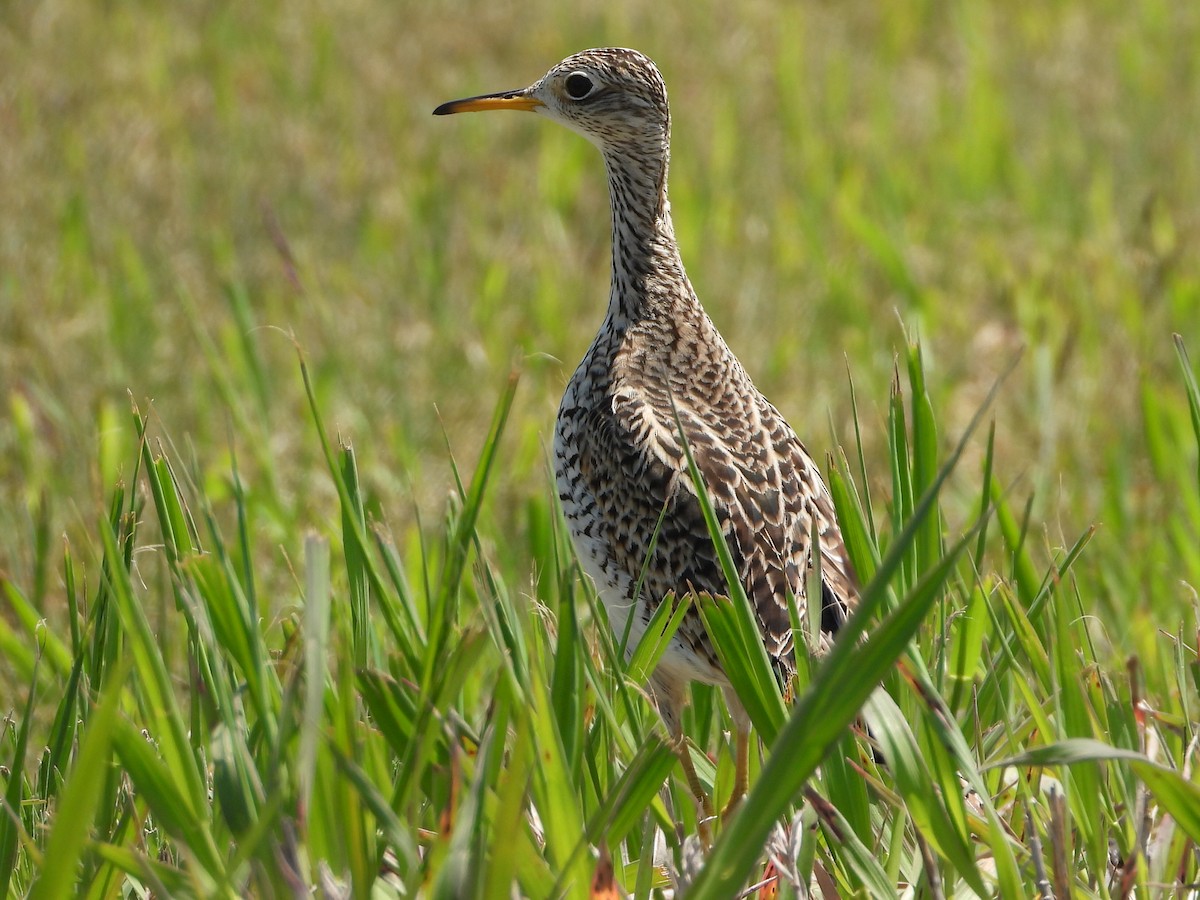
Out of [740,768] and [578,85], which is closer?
[740,768]

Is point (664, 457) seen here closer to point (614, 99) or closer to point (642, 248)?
point (642, 248)

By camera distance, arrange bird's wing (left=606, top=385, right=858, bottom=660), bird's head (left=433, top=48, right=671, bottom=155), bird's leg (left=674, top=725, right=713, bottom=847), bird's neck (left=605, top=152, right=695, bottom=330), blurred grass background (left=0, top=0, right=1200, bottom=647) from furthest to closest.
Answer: blurred grass background (left=0, top=0, right=1200, bottom=647) < bird's head (left=433, top=48, right=671, bottom=155) < bird's neck (left=605, top=152, right=695, bottom=330) < bird's wing (left=606, top=385, right=858, bottom=660) < bird's leg (left=674, top=725, right=713, bottom=847)

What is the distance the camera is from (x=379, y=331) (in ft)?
23.1

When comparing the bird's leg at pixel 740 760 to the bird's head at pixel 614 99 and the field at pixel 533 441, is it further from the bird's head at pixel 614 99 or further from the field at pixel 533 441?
the bird's head at pixel 614 99

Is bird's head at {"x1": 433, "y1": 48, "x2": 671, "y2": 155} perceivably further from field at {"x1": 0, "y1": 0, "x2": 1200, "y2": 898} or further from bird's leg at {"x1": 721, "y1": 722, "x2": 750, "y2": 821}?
bird's leg at {"x1": 721, "y1": 722, "x2": 750, "y2": 821}

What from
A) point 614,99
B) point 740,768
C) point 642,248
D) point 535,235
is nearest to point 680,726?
point 740,768

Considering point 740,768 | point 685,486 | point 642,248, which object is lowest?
point 740,768

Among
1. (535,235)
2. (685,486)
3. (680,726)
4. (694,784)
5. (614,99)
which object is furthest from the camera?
(535,235)

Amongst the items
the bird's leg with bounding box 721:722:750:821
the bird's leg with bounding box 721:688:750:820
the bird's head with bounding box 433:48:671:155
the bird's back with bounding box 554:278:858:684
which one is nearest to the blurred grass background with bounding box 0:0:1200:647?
the bird's back with bounding box 554:278:858:684

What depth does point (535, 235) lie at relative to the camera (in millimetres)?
8211

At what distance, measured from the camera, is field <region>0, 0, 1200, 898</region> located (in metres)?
2.26

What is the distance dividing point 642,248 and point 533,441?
5.77 ft

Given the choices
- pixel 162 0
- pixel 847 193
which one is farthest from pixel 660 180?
pixel 162 0

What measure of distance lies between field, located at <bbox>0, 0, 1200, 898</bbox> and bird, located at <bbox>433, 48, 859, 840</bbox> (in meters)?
0.19
